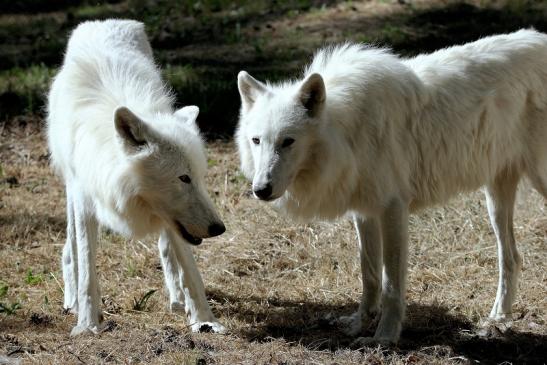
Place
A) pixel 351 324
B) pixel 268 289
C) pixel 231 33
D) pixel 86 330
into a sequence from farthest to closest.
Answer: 1. pixel 231 33
2. pixel 268 289
3. pixel 351 324
4. pixel 86 330

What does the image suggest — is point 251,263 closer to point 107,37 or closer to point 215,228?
point 215,228

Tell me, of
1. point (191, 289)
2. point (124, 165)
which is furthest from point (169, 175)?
point (191, 289)

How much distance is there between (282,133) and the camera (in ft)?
16.4

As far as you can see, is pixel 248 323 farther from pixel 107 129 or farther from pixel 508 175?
pixel 508 175

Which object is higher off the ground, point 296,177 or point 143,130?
point 143,130

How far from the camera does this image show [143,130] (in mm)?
5043

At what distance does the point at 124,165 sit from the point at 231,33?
7.83 meters

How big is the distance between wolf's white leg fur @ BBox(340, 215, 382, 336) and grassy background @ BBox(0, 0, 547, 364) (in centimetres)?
25

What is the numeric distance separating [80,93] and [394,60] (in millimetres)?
2068

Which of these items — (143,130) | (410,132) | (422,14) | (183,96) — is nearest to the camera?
(143,130)

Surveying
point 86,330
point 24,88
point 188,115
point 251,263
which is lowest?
point 251,263

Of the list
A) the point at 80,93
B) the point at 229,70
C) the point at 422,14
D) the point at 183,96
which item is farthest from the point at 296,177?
the point at 422,14

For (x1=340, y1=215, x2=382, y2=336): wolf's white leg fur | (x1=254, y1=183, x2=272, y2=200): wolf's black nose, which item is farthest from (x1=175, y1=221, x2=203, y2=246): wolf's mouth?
(x1=340, y1=215, x2=382, y2=336): wolf's white leg fur

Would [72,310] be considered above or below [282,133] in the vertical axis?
below
